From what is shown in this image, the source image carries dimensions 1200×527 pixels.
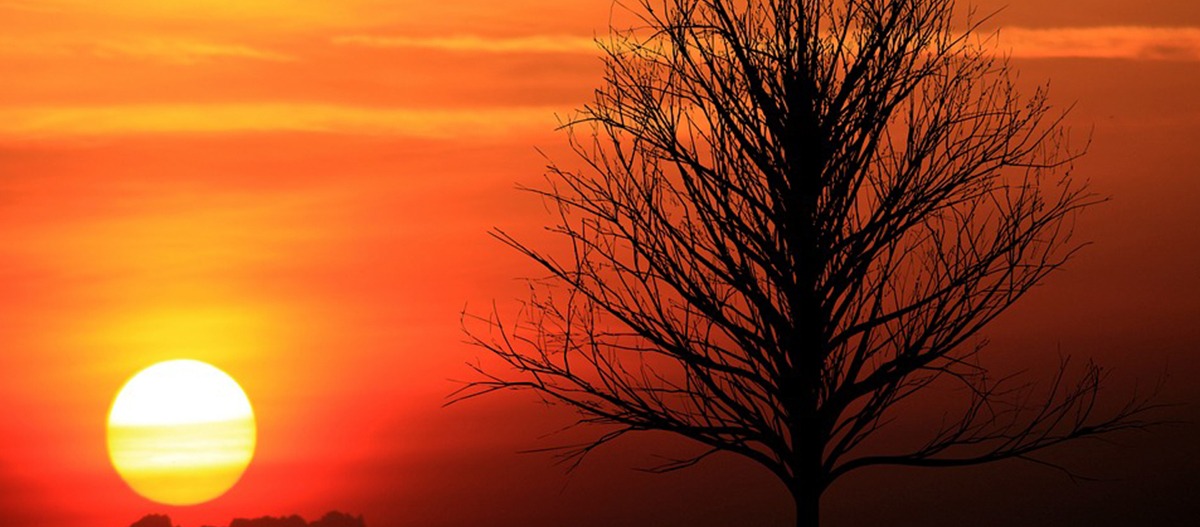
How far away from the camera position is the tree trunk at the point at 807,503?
1130cm

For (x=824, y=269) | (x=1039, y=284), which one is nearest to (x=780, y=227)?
(x=824, y=269)

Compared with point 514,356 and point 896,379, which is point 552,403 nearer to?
point 514,356

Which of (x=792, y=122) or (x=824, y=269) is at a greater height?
(x=792, y=122)

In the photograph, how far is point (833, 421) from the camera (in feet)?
37.8

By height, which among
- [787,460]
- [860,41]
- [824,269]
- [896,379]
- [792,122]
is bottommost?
[787,460]

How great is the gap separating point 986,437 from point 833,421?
152 centimetres

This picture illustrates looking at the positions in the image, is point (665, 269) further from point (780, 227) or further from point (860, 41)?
point (860, 41)

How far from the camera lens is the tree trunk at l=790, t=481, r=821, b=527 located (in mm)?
11305

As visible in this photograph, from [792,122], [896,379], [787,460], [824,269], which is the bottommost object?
[787,460]

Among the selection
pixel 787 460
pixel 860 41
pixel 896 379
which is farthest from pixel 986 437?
pixel 860 41

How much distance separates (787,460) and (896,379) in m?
1.22

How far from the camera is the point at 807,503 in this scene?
1131 cm

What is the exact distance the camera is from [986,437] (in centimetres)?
1194

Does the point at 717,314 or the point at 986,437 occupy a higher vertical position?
the point at 717,314
